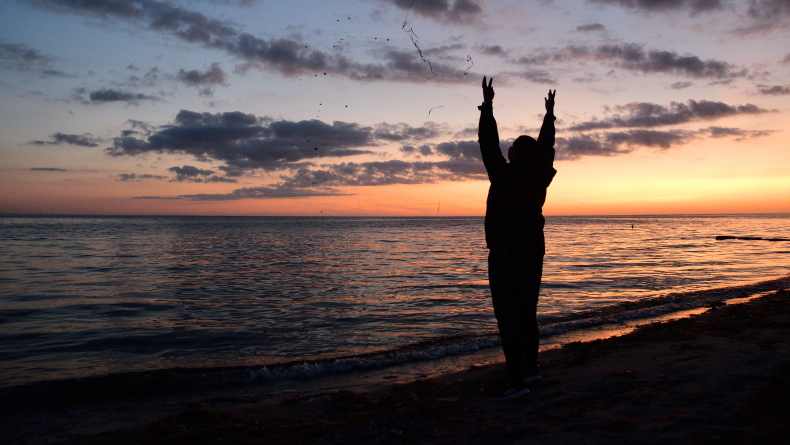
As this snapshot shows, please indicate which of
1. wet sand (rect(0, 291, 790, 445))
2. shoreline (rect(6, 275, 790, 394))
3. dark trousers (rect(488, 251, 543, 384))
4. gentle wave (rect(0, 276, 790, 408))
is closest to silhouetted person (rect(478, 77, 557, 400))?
dark trousers (rect(488, 251, 543, 384))

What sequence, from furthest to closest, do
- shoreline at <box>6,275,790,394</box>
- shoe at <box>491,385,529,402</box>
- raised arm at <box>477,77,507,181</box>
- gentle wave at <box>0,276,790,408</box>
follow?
shoreline at <box>6,275,790,394</box>
gentle wave at <box>0,276,790,408</box>
shoe at <box>491,385,529,402</box>
raised arm at <box>477,77,507,181</box>

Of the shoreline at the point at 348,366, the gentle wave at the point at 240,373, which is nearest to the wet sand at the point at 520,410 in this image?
the gentle wave at the point at 240,373

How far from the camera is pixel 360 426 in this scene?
4.30m

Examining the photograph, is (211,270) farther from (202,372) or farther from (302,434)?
(302,434)

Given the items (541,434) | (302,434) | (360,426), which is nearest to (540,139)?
(541,434)

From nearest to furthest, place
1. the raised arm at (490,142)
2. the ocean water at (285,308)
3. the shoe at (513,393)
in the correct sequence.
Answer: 1. the raised arm at (490,142)
2. the shoe at (513,393)
3. the ocean water at (285,308)

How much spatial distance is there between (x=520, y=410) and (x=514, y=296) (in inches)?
43.4

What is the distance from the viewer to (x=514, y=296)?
4551 mm

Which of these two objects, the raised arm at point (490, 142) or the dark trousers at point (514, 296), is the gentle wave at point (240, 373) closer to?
the dark trousers at point (514, 296)

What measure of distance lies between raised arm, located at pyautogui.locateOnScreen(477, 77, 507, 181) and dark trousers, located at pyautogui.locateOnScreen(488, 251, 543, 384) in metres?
0.85

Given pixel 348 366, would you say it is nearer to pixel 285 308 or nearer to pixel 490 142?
pixel 490 142

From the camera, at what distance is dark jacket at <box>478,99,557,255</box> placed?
4422mm

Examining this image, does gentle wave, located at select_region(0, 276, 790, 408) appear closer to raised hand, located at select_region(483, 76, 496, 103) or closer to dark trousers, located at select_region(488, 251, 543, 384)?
dark trousers, located at select_region(488, 251, 543, 384)

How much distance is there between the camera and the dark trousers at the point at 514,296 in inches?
177
